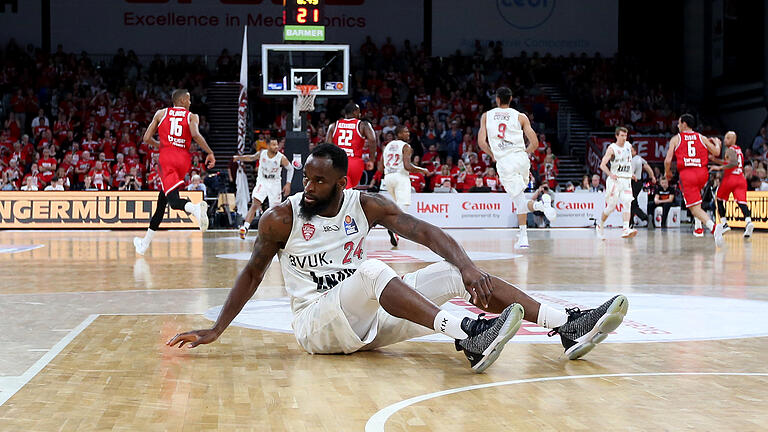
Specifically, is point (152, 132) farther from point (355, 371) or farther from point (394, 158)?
point (355, 371)

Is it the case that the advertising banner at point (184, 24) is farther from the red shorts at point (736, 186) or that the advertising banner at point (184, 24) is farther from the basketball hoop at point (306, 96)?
the red shorts at point (736, 186)

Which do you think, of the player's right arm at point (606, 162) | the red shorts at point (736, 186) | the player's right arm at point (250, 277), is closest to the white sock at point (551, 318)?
the player's right arm at point (250, 277)

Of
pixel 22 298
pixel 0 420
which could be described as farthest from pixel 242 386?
pixel 22 298

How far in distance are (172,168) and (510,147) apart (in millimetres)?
4488

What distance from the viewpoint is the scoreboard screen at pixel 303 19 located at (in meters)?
16.2

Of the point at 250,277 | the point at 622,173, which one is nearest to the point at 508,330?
the point at 250,277

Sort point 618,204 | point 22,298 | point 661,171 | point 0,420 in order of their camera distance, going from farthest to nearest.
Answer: point 661,171 < point 618,204 < point 22,298 < point 0,420

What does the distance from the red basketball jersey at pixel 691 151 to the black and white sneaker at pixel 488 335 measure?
10.1 meters

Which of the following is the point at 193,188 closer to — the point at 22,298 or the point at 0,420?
the point at 22,298

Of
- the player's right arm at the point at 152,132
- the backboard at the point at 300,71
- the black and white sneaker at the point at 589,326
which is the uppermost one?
the backboard at the point at 300,71

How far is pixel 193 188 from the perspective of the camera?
19.3 metres

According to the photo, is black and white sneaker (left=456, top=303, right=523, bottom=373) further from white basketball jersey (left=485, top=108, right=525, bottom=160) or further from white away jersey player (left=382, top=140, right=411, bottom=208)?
white away jersey player (left=382, top=140, right=411, bottom=208)

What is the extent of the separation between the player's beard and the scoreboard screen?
42.1 feet

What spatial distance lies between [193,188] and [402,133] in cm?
792
